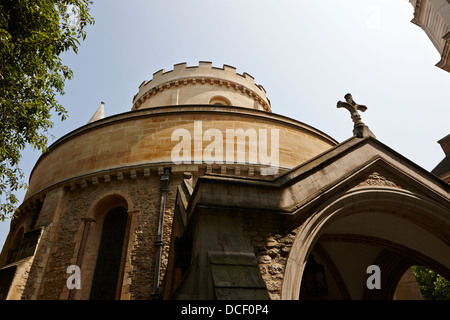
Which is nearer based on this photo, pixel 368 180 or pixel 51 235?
pixel 368 180

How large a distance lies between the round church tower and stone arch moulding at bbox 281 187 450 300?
4.33m

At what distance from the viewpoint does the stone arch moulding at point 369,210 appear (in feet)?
15.4

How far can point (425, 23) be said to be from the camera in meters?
18.4

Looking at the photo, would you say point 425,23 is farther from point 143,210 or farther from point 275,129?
point 143,210

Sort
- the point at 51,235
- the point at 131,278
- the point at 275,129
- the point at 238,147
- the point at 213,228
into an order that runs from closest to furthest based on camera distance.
→ the point at 213,228
the point at 131,278
the point at 51,235
the point at 238,147
the point at 275,129

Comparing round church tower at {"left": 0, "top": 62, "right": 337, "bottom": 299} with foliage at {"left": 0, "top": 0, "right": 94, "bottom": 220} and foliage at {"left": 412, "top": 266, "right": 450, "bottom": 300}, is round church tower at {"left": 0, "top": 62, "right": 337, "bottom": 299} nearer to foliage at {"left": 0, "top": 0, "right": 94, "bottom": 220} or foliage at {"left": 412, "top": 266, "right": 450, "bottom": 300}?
foliage at {"left": 0, "top": 0, "right": 94, "bottom": 220}

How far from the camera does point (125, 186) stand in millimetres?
10633

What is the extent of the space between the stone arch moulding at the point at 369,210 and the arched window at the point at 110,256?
22.0 feet

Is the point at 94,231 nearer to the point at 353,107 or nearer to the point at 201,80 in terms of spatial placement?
the point at 353,107

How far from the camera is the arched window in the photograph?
957 centimetres

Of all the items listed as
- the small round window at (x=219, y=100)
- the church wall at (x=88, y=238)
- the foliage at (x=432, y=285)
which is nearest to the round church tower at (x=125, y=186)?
the church wall at (x=88, y=238)

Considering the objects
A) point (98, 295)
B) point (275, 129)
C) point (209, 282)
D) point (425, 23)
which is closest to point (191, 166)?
point (275, 129)
